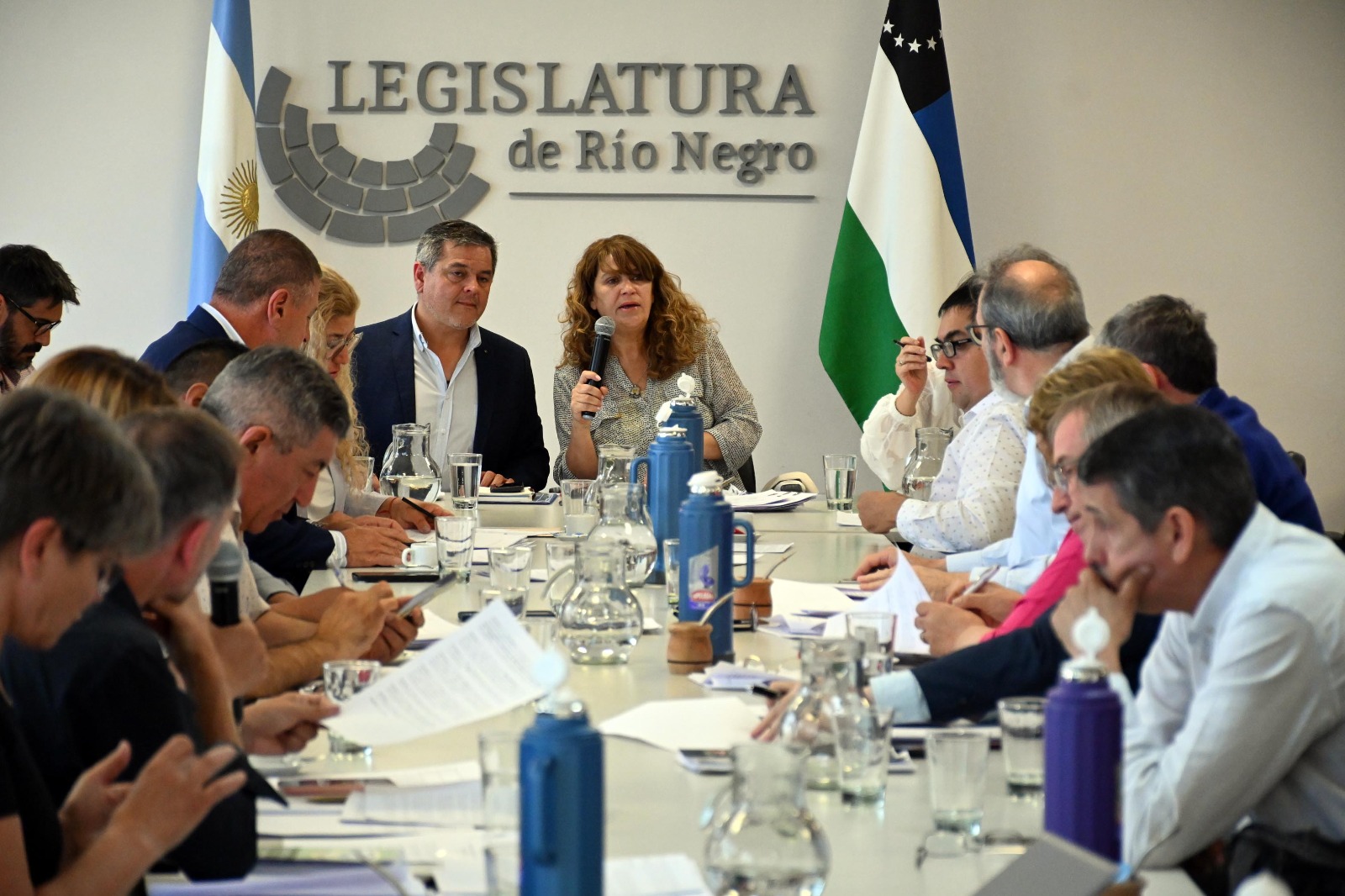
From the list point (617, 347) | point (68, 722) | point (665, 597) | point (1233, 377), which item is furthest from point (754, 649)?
point (1233, 377)

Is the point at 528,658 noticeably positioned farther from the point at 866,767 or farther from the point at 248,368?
the point at 248,368

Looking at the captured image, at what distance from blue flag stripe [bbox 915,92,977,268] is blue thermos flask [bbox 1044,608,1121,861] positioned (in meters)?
4.83

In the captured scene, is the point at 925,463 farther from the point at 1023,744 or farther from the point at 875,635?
the point at 1023,744

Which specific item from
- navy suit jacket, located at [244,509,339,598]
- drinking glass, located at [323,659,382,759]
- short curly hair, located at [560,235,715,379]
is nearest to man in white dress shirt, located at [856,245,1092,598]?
navy suit jacket, located at [244,509,339,598]

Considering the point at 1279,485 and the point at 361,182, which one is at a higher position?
the point at 361,182

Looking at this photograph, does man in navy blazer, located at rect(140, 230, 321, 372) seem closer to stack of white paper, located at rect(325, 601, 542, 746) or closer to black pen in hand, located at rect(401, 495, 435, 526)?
black pen in hand, located at rect(401, 495, 435, 526)

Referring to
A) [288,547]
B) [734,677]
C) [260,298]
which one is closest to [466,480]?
[288,547]

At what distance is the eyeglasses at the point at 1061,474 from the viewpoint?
221cm

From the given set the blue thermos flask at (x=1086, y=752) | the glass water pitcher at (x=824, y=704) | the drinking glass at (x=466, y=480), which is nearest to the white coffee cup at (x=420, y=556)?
the drinking glass at (x=466, y=480)

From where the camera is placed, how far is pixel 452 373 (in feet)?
16.9

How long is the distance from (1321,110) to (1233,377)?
112cm

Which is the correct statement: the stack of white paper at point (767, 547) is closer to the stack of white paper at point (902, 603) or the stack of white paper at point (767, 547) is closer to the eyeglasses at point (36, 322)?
the stack of white paper at point (902, 603)

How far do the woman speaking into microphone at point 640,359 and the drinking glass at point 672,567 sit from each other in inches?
80.4

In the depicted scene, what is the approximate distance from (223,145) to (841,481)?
9.80 ft
